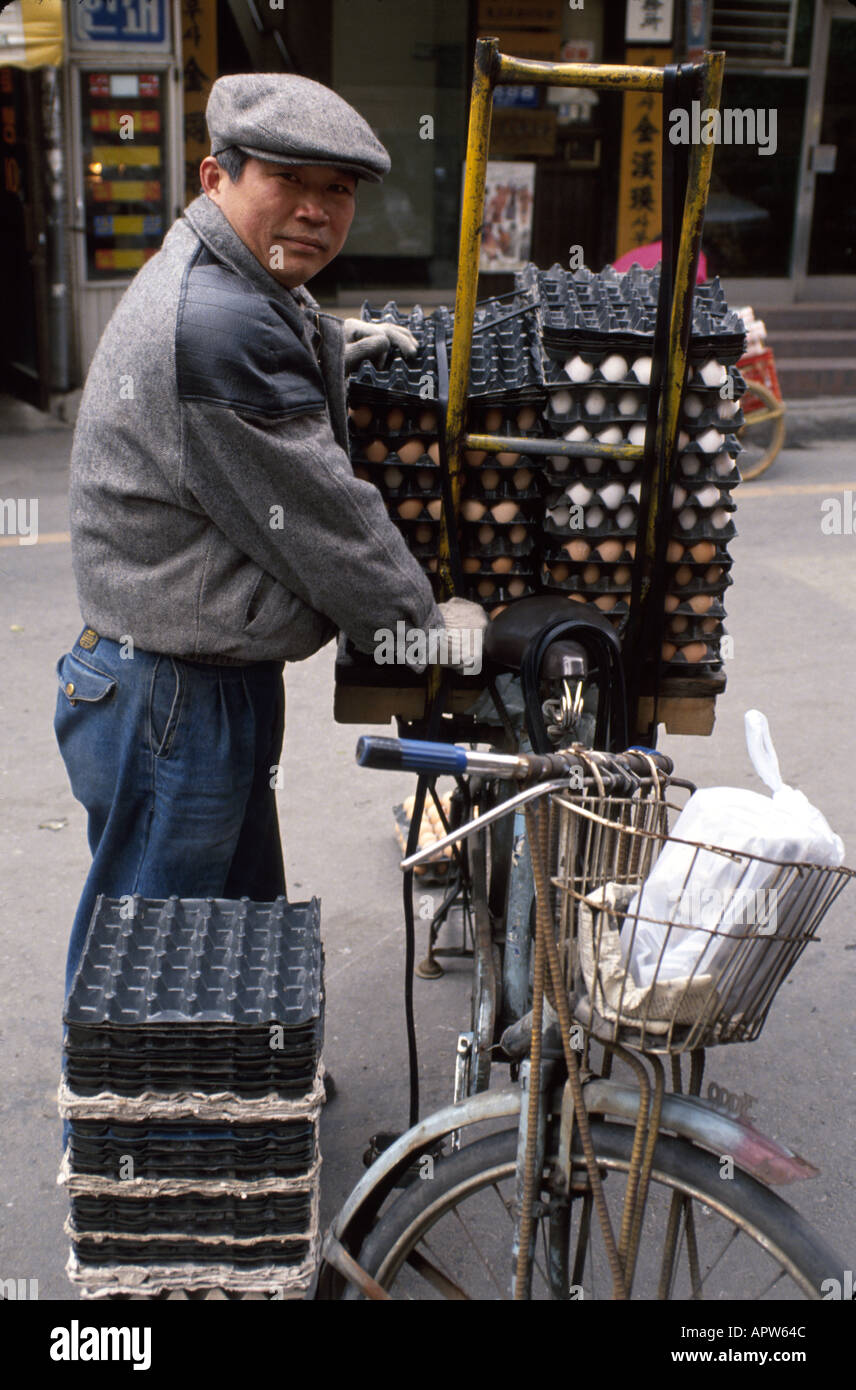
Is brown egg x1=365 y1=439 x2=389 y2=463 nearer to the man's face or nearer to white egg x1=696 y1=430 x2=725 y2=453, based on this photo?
the man's face

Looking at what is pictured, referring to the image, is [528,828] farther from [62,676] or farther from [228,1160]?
[62,676]

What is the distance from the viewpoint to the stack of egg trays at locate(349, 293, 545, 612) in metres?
2.39

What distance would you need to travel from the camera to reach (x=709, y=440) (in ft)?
7.81

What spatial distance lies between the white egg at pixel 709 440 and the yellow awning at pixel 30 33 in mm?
7310

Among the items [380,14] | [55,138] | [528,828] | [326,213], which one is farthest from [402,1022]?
[380,14]

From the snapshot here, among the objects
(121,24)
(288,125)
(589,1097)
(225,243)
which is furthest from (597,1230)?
(121,24)

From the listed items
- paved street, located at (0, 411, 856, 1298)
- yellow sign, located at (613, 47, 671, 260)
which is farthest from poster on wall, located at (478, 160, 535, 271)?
paved street, located at (0, 411, 856, 1298)

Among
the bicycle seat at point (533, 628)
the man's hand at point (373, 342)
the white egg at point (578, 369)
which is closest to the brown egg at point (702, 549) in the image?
the bicycle seat at point (533, 628)

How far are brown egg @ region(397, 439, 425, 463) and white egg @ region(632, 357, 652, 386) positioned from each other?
40cm

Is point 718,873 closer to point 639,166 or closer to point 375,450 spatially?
point 375,450

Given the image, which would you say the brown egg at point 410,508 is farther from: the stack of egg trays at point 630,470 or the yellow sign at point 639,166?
the yellow sign at point 639,166

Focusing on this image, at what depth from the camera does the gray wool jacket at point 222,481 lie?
2.03m

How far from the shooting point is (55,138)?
29.9ft
